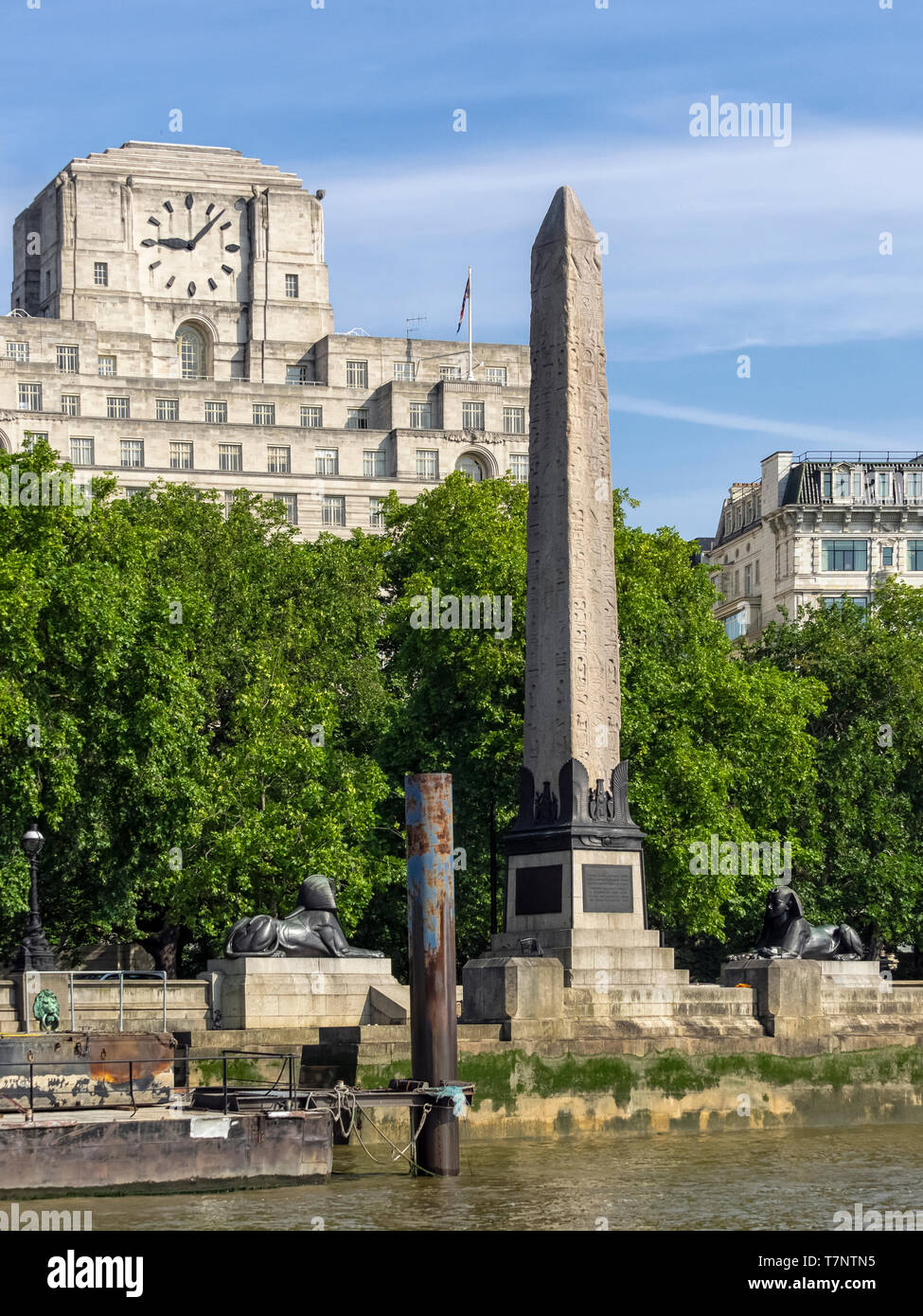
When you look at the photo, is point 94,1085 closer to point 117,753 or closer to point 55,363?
point 117,753

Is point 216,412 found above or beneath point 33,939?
above

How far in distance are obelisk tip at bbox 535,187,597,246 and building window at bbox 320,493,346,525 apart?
69.6 metres

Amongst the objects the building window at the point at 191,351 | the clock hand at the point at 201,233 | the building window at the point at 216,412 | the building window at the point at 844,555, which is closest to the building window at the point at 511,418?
the building window at the point at 216,412

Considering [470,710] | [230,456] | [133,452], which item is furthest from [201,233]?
[470,710]

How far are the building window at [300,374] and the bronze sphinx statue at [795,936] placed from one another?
85369mm

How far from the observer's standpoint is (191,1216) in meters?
23.3

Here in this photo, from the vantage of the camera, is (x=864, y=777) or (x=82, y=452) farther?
(x=82, y=452)

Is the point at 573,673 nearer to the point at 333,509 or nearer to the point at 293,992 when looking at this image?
the point at 293,992

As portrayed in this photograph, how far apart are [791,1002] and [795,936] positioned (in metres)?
2.40

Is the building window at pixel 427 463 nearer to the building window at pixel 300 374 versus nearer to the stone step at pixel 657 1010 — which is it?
the building window at pixel 300 374

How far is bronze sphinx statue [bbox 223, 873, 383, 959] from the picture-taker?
34375 millimetres

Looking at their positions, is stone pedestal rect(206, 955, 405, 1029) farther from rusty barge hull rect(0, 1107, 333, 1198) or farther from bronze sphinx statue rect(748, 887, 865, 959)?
rusty barge hull rect(0, 1107, 333, 1198)

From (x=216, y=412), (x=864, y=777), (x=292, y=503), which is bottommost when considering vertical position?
(x=864, y=777)

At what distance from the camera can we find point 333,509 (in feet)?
349
